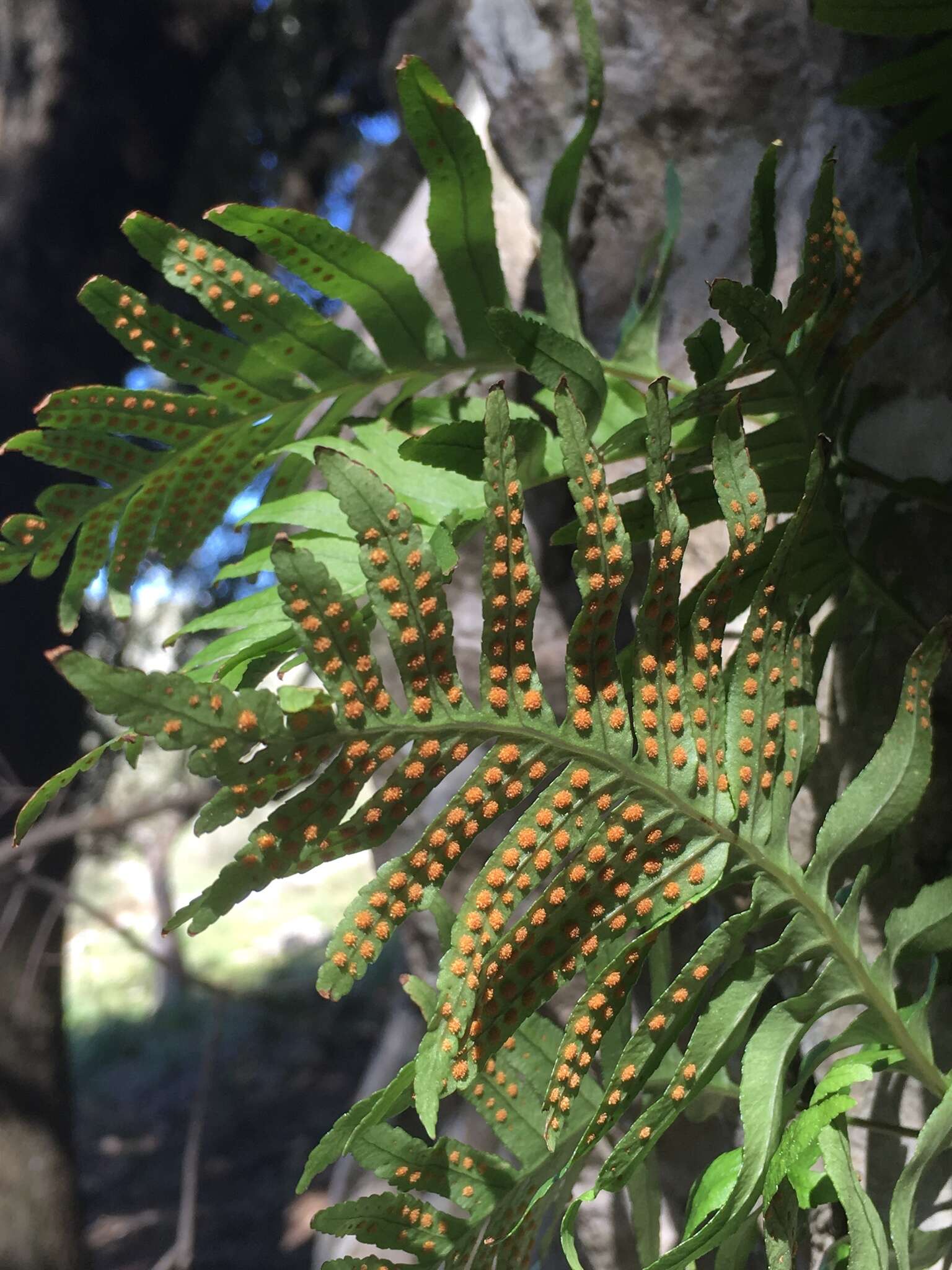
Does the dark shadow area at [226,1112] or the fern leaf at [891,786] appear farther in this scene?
the dark shadow area at [226,1112]

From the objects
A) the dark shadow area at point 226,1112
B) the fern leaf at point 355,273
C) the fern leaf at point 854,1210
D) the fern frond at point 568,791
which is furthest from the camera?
the dark shadow area at point 226,1112

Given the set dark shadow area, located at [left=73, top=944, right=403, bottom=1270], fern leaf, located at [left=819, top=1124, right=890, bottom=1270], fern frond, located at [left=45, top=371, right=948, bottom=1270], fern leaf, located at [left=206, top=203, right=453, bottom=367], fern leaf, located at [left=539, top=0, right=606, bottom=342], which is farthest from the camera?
dark shadow area, located at [left=73, top=944, right=403, bottom=1270]

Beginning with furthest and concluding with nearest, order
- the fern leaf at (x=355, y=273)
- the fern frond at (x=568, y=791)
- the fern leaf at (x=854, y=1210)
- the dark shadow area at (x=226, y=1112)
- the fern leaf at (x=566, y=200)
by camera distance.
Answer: the dark shadow area at (x=226, y=1112) → the fern leaf at (x=566, y=200) → the fern leaf at (x=355, y=273) → the fern leaf at (x=854, y=1210) → the fern frond at (x=568, y=791)

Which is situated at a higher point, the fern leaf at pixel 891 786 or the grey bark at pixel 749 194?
the grey bark at pixel 749 194

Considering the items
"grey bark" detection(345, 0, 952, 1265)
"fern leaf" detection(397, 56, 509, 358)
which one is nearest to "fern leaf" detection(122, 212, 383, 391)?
"fern leaf" detection(397, 56, 509, 358)

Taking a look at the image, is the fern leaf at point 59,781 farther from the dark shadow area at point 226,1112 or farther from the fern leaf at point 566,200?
the dark shadow area at point 226,1112

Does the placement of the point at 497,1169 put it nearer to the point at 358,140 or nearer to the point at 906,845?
the point at 906,845

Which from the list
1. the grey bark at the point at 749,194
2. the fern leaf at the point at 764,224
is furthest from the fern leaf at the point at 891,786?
the fern leaf at the point at 764,224

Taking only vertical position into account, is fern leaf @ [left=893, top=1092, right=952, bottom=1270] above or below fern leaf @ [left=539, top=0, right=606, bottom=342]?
below

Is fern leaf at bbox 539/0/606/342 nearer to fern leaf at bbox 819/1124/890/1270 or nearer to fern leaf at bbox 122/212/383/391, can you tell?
fern leaf at bbox 122/212/383/391

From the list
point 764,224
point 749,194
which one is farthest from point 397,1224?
point 749,194

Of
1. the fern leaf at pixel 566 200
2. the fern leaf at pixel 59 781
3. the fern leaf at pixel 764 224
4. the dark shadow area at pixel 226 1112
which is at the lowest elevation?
the dark shadow area at pixel 226 1112

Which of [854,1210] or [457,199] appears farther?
[457,199]

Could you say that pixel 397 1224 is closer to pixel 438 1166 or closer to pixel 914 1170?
pixel 438 1166
